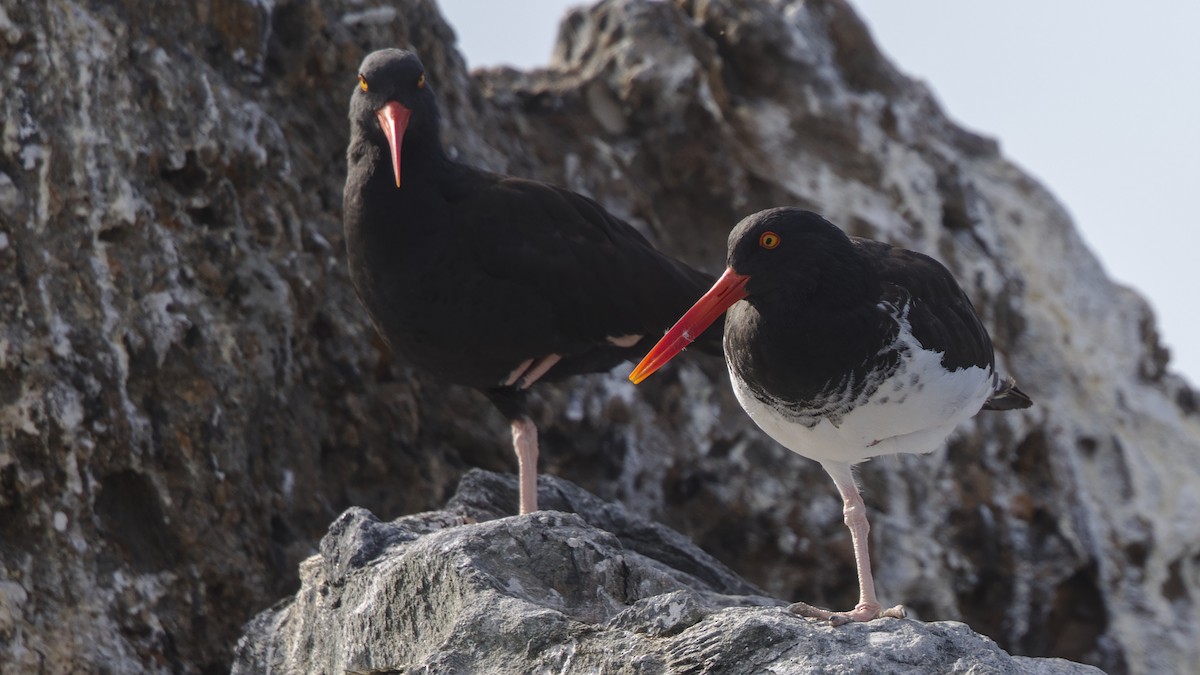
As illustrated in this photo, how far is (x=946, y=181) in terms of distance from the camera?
10.4 meters

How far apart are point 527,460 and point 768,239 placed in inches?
73.3

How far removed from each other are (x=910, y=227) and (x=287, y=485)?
16.2ft

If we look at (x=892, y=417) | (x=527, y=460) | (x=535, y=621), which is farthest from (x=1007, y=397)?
(x=535, y=621)

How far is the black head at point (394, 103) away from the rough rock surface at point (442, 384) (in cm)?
111

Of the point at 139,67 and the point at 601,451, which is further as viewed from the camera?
the point at 601,451

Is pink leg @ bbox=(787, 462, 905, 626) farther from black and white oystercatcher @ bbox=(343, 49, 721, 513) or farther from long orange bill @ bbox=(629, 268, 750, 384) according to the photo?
black and white oystercatcher @ bbox=(343, 49, 721, 513)

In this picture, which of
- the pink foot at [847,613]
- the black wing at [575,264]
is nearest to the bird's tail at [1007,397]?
the black wing at [575,264]

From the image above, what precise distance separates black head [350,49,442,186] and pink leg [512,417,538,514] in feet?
4.24

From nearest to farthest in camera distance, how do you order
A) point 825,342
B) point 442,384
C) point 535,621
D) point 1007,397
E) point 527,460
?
point 535,621, point 825,342, point 1007,397, point 527,460, point 442,384

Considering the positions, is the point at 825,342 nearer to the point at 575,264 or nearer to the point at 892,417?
the point at 892,417

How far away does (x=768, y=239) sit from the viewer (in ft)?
16.6

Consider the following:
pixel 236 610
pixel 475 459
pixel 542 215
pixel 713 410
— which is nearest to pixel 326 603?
pixel 236 610

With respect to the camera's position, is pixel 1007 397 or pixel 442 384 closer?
pixel 1007 397

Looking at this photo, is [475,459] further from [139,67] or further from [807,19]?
[807,19]
